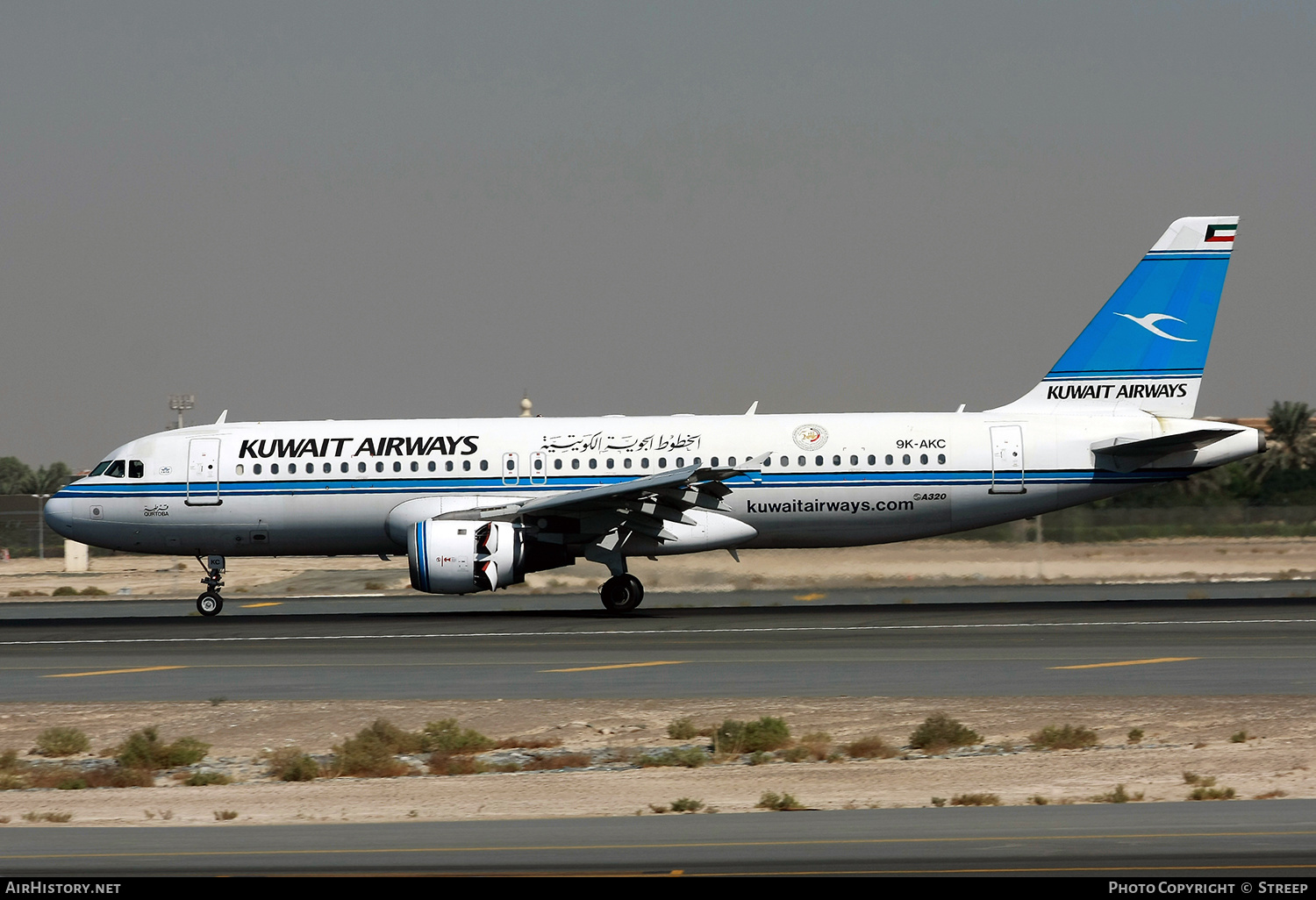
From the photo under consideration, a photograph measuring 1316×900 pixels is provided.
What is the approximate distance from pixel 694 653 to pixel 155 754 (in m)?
8.83

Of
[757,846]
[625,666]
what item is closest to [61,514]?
[625,666]

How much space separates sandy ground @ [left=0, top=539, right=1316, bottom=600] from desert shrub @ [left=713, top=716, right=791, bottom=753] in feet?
56.5

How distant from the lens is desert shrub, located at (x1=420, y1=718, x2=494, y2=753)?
1390 centimetres

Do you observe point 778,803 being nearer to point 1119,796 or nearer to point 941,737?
point 1119,796

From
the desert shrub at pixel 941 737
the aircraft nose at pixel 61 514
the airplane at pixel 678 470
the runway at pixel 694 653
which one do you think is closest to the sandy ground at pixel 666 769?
the desert shrub at pixel 941 737

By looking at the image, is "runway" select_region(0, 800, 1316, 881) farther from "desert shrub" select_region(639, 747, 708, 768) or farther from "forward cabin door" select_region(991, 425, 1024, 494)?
"forward cabin door" select_region(991, 425, 1024, 494)

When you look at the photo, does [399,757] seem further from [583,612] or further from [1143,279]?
[1143,279]

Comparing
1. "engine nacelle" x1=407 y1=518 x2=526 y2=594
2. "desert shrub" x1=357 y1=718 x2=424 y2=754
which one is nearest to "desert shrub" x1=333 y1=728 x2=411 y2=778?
→ "desert shrub" x1=357 y1=718 x2=424 y2=754

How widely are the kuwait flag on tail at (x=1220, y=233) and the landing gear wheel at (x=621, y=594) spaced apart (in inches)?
578

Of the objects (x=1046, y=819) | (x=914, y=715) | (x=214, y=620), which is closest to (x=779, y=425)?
(x=214, y=620)

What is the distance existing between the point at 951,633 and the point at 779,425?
744 centimetres

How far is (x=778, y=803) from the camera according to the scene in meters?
10.6

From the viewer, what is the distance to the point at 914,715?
1484 cm

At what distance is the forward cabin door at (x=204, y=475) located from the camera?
28562mm
